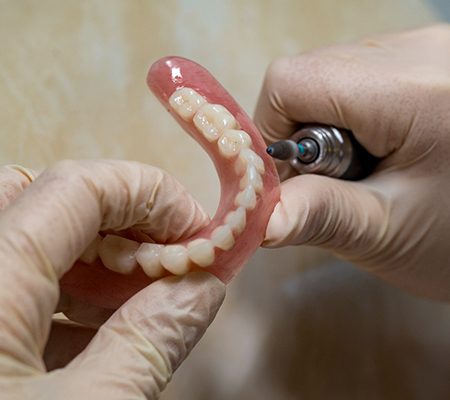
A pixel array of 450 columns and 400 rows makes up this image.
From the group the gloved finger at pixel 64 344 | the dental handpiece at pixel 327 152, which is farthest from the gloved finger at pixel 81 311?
the dental handpiece at pixel 327 152

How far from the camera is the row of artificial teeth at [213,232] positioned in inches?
29.3

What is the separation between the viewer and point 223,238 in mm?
739

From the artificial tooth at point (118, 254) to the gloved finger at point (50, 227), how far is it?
0.12 ft

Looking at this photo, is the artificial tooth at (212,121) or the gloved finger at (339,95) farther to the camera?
the gloved finger at (339,95)

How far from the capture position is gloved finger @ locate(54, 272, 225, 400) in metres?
0.68

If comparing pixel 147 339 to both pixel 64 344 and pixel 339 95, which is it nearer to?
pixel 64 344

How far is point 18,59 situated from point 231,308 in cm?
68

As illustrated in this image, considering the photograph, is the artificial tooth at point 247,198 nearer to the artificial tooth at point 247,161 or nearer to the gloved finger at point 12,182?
the artificial tooth at point 247,161

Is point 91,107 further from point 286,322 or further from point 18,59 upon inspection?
point 286,322

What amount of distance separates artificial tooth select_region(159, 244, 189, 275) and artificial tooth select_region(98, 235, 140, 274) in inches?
1.8

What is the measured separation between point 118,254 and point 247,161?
0.20m

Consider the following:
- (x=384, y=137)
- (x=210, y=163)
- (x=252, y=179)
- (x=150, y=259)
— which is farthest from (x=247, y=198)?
→ (x=210, y=163)

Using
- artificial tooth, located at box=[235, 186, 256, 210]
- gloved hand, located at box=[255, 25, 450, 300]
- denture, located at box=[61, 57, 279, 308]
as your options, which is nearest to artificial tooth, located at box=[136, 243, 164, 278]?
denture, located at box=[61, 57, 279, 308]

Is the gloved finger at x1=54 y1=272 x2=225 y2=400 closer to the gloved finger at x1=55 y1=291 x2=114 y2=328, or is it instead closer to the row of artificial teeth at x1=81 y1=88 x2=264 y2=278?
the row of artificial teeth at x1=81 y1=88 x2=264 y2=278
